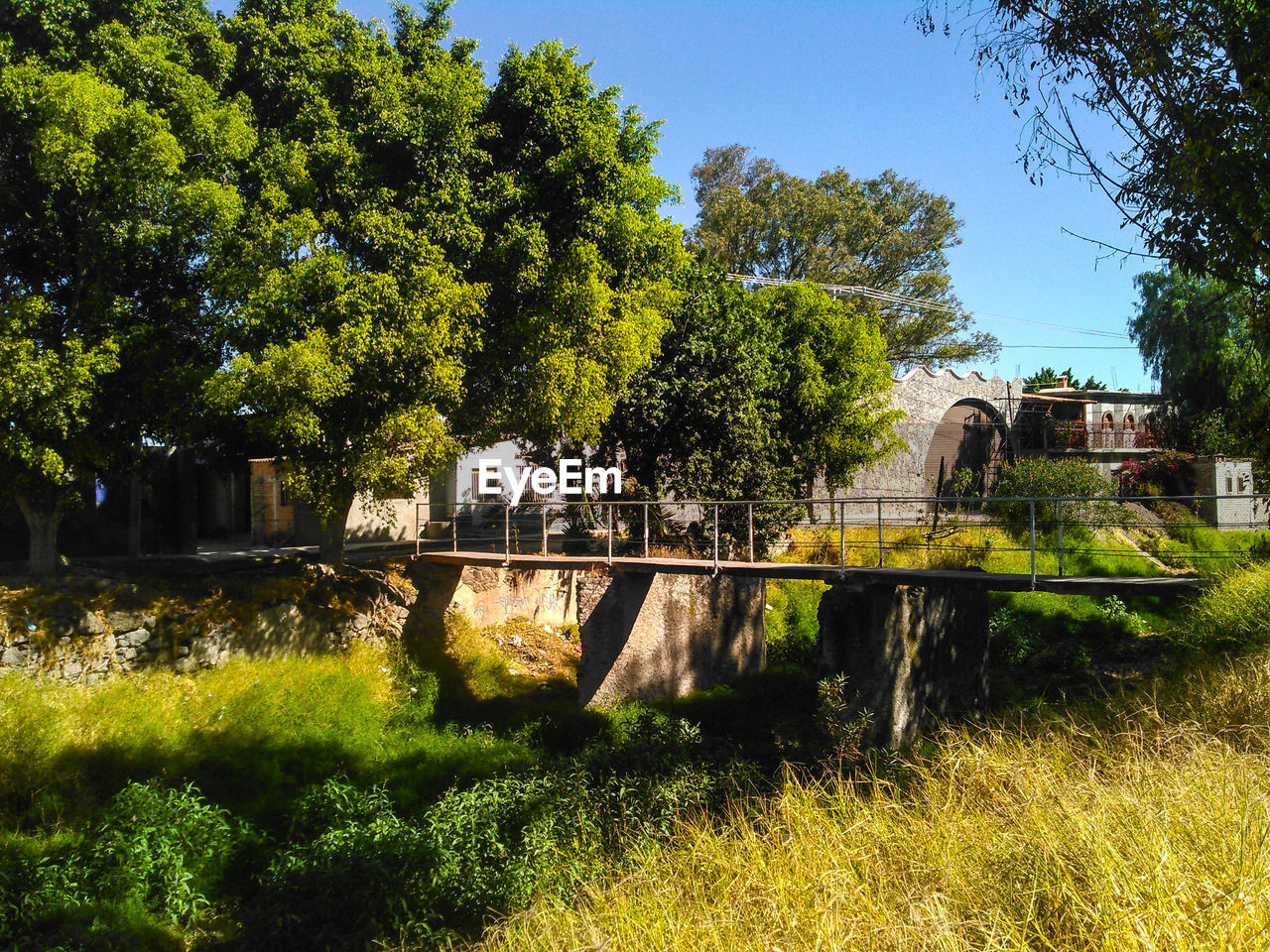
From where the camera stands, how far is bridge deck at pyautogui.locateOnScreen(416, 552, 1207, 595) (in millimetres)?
10016

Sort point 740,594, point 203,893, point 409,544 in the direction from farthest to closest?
1. point 409,544
2. point 740,594
3. point 203,893

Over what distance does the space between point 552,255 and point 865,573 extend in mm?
6903

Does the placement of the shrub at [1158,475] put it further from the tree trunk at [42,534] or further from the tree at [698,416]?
the tree trunk at [42,534]

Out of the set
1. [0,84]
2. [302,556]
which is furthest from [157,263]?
[302,556]

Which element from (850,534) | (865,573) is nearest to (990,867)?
(865,573)

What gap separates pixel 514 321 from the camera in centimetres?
1398

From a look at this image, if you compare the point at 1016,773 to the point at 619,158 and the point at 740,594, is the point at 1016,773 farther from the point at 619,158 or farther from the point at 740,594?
the point at 619,158

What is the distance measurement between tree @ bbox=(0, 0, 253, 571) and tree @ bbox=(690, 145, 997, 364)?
810 inches

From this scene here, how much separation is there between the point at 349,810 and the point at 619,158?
10.5m

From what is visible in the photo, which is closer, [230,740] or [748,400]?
[230,740]

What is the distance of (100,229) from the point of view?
39.9ft

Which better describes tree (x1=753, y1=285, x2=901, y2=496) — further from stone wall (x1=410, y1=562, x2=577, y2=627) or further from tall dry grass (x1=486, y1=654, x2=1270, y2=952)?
tall dry grass (x1=486, y1=654, x2=1270, y2=952)

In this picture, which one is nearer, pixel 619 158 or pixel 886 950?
pixel 886 950

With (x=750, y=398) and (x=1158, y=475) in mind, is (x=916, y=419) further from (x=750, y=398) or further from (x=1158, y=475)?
(x=750, y=398)
